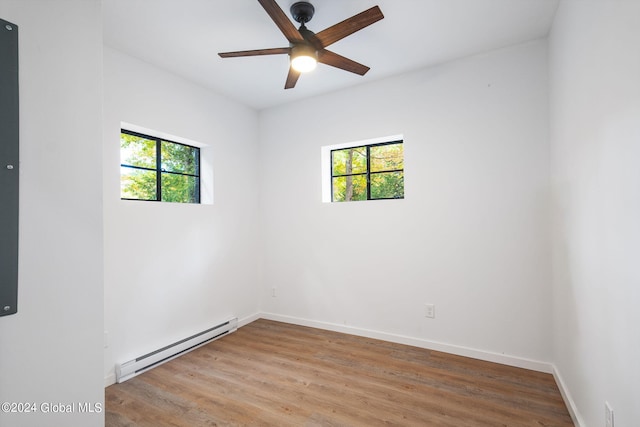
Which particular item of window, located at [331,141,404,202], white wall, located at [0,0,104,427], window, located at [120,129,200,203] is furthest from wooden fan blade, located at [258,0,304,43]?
window, located at [120,129,200,203]

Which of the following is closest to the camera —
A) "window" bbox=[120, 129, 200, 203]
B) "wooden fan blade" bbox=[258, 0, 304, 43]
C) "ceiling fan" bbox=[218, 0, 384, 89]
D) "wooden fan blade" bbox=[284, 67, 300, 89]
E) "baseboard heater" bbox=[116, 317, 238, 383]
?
"wooden fan blade" bbox=[258, 0, 304, 43]

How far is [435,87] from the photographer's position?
2891mm

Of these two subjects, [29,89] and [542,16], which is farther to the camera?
[542,16]

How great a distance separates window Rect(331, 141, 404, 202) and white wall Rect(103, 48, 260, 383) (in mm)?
1093

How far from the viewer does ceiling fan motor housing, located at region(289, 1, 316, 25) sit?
1969mm

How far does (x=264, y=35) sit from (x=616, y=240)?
8.19ft

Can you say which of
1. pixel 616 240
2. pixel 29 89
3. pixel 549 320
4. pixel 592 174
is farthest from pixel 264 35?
pixel 549 320

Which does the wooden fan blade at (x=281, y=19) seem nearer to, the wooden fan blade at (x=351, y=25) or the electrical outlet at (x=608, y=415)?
the wooden fan blade at (x=351, y=25)

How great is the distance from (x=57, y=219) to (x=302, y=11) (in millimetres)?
1837

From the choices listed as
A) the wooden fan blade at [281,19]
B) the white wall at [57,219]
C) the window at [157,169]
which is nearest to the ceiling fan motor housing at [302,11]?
the wooden fan blade at [281,19]

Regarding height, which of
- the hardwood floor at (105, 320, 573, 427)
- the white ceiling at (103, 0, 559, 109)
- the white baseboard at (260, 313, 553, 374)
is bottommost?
the hardwood floor at (105, 320, 573, 427)

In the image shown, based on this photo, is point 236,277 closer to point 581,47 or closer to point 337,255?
point 337,255

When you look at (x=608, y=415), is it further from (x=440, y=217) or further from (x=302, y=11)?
(x=302, y=11)

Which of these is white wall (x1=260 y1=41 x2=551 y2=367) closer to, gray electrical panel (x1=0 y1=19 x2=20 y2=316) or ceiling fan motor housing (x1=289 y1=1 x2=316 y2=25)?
ceiling fan motor housing (x1=289 y1=1 x2=316 y2=25)
